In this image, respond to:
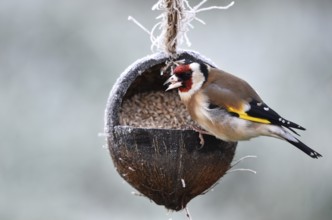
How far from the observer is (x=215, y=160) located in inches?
193

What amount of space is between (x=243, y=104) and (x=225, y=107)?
0.30 ft

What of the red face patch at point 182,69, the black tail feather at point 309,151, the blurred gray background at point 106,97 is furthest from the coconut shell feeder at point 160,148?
the blurred gray background at point 106,97

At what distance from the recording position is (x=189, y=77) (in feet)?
16.2

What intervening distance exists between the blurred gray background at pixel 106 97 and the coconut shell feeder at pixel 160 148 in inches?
92.1

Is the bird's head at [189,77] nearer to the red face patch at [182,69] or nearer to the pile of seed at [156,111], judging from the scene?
the red face patch at [182,69]

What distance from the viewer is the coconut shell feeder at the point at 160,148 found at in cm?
479

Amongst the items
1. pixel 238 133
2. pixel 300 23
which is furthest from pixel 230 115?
pixel 300 23

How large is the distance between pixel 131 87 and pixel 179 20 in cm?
53

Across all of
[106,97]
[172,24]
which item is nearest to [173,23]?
[172,24]

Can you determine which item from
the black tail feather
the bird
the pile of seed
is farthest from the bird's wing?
the pile of seed

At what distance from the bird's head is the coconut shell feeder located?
100mm

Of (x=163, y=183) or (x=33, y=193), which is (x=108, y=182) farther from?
(x=163, y=183)

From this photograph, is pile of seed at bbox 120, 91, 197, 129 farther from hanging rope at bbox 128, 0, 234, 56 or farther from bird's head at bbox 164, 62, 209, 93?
hanging rope at bbox 128, 0, 234, 56

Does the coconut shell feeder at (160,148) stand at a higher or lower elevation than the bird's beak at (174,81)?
lower
